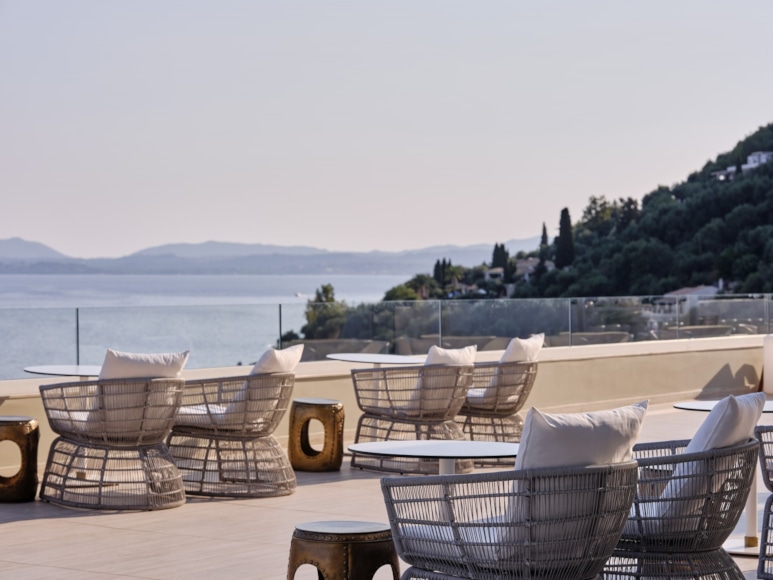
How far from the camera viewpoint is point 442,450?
490 cm

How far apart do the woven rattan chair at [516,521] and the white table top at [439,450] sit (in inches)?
20.3

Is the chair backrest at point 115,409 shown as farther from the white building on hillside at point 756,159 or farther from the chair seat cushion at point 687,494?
the white building on hillside at point 756,159

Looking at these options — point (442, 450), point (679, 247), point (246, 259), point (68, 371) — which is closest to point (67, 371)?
point (68, 371)

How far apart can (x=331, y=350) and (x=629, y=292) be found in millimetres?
43001

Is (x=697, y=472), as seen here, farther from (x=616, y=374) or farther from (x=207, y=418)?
(x=616, y=374)

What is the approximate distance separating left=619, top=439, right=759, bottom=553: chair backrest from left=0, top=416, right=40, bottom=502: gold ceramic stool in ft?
14.1

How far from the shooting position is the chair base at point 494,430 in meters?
9.41

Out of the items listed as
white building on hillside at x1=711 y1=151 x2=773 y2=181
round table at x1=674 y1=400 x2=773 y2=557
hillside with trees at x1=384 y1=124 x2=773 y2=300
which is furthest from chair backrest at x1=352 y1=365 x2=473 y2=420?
white building on hillside at x1=711 y1=151 x2=773 y2=181

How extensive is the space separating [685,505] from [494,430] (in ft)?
17.7

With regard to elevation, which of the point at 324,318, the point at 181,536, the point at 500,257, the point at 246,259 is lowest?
the point at 181,536

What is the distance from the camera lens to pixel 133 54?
188 feet

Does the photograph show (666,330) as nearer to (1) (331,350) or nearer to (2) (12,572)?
(1) (331,350)

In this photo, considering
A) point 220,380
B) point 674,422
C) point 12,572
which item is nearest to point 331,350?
point 674,422

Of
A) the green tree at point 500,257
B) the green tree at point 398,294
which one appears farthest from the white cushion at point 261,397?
the green tree at point 500,257
